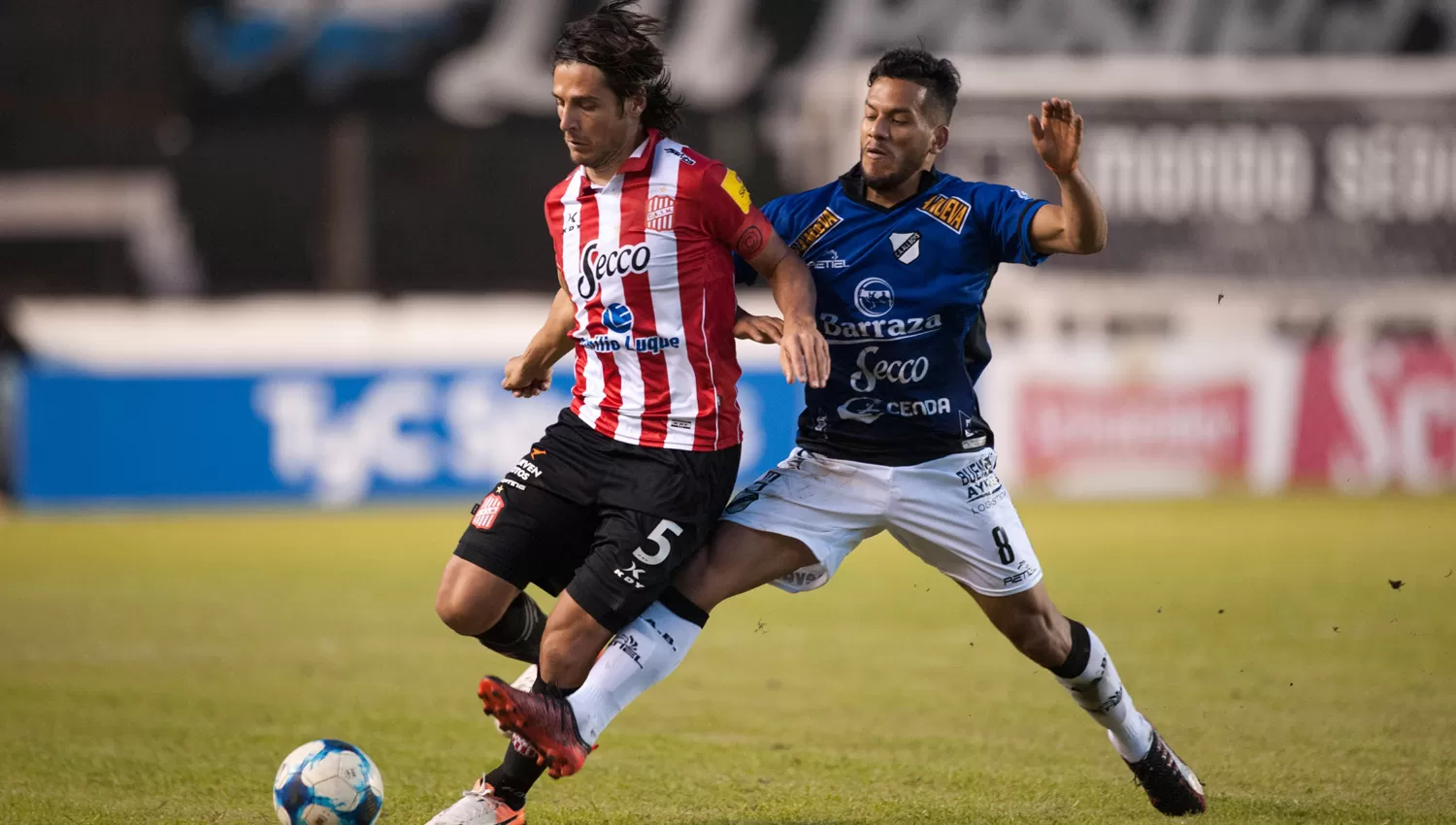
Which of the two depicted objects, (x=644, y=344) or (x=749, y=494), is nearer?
(x=644, y=344)

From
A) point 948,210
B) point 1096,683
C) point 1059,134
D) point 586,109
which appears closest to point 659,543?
point 586,109

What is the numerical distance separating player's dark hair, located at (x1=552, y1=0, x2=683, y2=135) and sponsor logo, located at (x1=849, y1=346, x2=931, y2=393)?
0.95 meters

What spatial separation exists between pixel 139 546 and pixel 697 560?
31.7ft

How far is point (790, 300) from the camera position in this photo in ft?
15.5

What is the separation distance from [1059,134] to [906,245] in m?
0.65

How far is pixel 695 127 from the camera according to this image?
2014 centimetres

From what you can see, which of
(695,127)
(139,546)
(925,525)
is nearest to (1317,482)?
(695,127)

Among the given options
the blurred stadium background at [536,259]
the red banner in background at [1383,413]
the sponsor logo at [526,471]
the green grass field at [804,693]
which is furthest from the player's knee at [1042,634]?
the red banner in background at [1383,413]

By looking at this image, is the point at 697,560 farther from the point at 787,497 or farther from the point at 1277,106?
the point at 1277,106

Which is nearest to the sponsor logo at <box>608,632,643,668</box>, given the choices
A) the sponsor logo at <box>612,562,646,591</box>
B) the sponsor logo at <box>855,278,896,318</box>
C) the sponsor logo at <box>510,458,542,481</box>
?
the sponsor logo at <box>612,562,646,591</box>

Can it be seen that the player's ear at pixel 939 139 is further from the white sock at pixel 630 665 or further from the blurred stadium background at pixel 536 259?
the blurred stadium background at pixel 536 259

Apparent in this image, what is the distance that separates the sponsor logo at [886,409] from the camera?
16.5ft

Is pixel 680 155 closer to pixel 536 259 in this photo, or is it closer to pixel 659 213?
pixel 659 213

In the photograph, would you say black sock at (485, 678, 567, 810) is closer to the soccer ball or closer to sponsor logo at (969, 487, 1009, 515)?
the soccer ball
